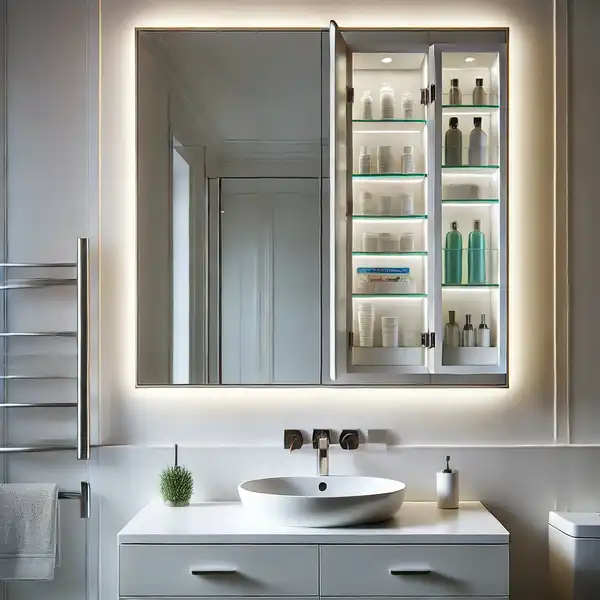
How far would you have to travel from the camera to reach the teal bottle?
2.89 meters

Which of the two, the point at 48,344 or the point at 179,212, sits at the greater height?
the point at 179,212

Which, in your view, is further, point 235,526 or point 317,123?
point 317,123

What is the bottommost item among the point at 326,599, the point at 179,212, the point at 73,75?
the point at 326,599

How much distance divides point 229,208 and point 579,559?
164 cm

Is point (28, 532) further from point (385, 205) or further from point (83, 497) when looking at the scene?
point (385, 205)

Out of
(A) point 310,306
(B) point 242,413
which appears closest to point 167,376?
(B) point 242,413

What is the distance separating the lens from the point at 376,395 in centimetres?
295

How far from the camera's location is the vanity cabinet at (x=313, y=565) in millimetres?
2447

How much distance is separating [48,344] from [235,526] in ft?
3.21

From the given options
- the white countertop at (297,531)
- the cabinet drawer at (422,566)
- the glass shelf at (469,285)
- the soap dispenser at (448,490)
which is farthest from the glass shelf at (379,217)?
the cabinet drawer at (422,566)

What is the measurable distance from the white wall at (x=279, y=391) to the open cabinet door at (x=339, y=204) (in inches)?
6.1

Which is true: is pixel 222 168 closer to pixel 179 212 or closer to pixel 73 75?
pixel 179 212

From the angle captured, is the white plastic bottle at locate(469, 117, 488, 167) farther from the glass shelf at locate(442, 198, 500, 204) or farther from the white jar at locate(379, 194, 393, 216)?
the white jar at locate(379, 194, 393, 216)

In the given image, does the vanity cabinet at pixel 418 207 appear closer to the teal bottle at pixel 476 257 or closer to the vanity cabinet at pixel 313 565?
the teal bottle at pixel 476 257
